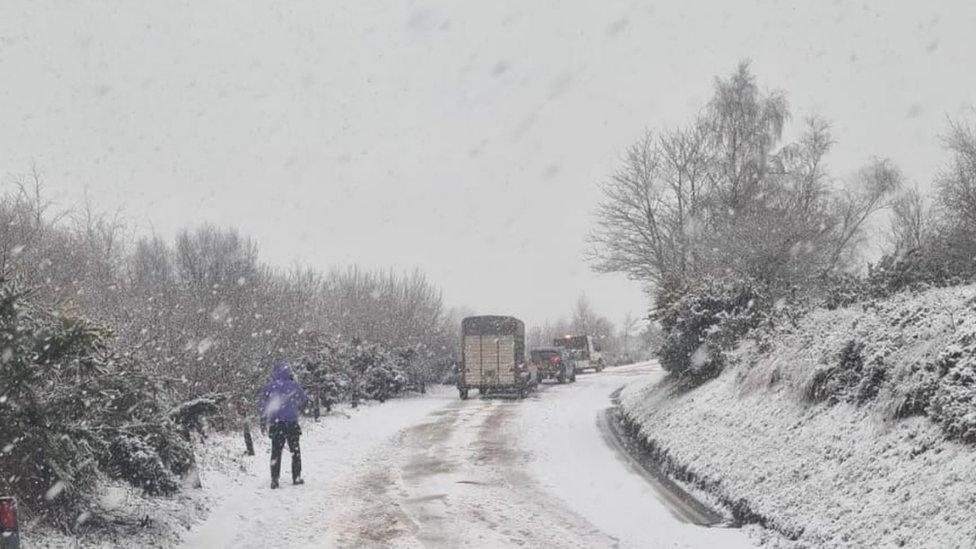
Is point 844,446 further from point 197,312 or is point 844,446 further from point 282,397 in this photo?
point 197,312

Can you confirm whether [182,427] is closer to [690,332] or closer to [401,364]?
[690,332]

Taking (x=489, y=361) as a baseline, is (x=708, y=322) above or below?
above

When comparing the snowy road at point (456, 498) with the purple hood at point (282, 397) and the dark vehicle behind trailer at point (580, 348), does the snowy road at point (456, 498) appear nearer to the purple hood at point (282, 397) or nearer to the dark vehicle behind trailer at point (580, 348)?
the purple hood at point (282, 397)

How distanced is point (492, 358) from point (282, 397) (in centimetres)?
1806

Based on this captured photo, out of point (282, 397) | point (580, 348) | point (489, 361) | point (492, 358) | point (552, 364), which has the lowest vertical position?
point (282, 397)

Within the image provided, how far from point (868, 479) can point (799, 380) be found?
134 inches

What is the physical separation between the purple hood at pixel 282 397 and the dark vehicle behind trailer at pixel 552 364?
2684 cm

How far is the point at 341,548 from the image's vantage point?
7.65 m

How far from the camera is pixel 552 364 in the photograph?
3800cm

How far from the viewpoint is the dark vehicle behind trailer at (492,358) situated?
28.7m

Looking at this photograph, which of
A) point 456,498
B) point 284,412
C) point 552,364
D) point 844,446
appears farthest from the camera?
point 552,364

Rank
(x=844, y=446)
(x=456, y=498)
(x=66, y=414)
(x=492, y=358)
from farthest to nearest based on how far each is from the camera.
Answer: (x=492, y=358) < (x=456, y=498) < (x=844, y=446) < (x=66, y=414)

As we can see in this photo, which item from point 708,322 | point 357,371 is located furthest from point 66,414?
point 357,371

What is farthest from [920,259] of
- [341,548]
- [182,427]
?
[182,427]
